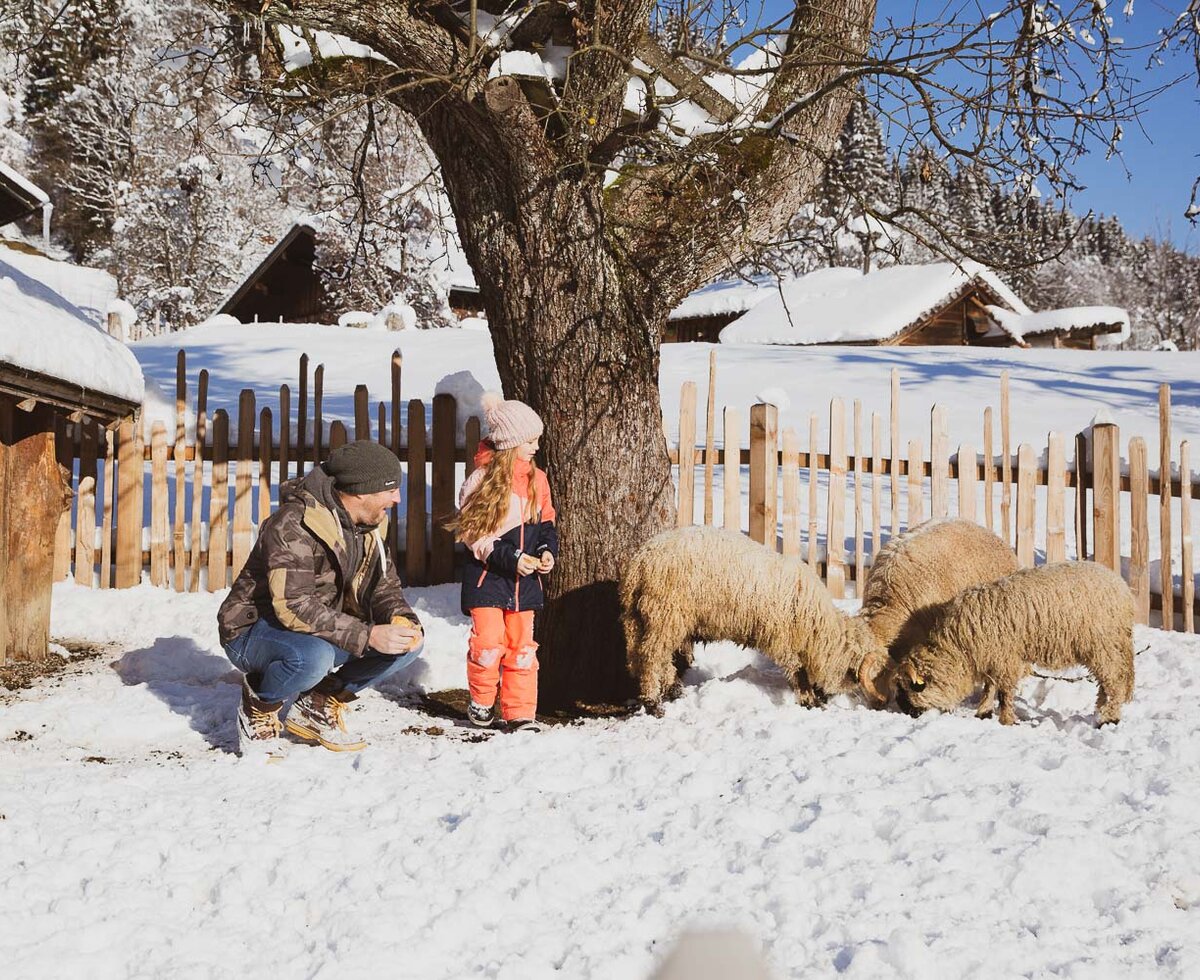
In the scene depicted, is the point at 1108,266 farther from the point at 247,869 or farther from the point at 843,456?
the point at 247,869

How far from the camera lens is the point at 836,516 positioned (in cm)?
688

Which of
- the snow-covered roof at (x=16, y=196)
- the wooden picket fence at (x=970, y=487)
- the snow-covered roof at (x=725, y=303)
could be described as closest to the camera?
the wooden picket fence at (x=970, y=487)

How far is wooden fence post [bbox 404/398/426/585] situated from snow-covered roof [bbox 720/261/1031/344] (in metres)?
21.7

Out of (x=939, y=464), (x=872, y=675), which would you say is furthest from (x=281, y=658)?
(x=939, y=464)

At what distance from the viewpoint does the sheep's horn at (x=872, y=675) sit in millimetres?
4637

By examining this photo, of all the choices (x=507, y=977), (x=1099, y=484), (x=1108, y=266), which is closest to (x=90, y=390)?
(x=507, y=977)

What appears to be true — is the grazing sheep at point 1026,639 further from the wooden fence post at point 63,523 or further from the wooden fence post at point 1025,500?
the wooden fence post at point 63,523

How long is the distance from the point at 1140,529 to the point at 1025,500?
76cm

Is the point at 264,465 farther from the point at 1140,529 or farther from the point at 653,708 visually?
the point at 1140,529

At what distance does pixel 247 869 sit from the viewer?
2.82m

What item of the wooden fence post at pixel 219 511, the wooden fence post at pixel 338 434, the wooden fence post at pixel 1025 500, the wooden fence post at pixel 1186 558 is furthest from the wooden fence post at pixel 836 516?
the wooden fence post at pixel 219 511

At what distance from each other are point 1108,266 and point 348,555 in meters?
88.4

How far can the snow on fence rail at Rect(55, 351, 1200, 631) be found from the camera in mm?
6547

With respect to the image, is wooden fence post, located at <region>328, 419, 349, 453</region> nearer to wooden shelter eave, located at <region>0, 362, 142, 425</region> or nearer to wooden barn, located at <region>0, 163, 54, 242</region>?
wooden shelter eave, located at <region>0, 362, 142, 425</region>
